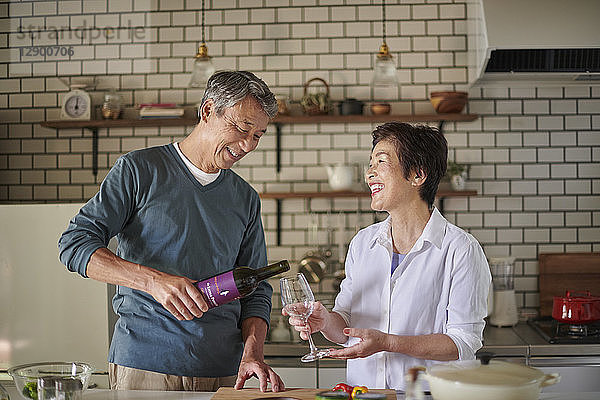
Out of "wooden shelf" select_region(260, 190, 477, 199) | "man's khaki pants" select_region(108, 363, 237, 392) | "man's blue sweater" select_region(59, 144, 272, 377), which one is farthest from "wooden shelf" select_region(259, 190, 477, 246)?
"man's khaki pants" select_region(108, 363, 237, 392)

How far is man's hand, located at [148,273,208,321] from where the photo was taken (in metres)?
1.90

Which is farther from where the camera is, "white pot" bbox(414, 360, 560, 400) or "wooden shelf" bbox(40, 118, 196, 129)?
"wooden shelf" bbox(40, 118, 196, 129)

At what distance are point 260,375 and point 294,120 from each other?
7.64 feet

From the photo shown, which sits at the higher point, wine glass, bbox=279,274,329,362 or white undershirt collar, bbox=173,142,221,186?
white undershirt collar, bbox=173,142,221,186

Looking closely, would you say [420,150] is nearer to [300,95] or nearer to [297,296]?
[297,296]

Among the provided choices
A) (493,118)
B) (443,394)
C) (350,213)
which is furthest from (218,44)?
(443,394)

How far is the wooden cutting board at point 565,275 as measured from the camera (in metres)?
4.13

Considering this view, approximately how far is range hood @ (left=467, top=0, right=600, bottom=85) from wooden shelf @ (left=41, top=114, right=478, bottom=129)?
394 mm

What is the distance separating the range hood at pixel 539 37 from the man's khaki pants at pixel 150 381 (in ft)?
7.86

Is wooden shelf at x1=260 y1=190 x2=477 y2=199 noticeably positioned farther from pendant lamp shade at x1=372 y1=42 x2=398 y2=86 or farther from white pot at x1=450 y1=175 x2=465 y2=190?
pendant lamp shade at x1=372 y1=42 x2=398 y2=86

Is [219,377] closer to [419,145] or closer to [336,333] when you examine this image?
[336,333]

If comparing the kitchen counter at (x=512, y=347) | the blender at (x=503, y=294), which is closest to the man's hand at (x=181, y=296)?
the kitchen counter at (x=512, y=347)

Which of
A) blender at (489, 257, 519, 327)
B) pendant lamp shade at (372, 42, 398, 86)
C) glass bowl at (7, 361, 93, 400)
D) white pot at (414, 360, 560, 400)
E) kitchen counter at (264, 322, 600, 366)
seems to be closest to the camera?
white pot at (414, 360, 560, 400)

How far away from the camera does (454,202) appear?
4238 millimetres
